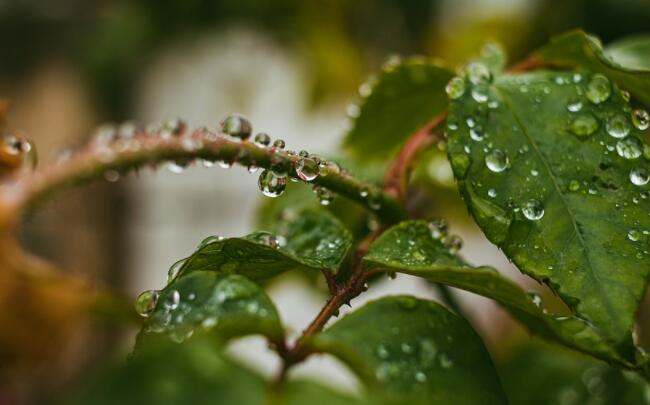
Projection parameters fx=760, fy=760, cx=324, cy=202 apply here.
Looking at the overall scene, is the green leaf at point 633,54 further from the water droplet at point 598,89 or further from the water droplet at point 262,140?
the water droplet at point 262,140

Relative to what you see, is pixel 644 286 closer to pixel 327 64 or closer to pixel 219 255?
pixel 219 255

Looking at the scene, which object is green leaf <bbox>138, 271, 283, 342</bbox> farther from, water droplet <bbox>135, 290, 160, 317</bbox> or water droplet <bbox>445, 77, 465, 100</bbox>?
water droplet <bbox>445, 77, 465, 100</bbox>

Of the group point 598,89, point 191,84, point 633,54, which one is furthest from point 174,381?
point 191,84

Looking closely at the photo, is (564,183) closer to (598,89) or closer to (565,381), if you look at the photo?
(598,89)

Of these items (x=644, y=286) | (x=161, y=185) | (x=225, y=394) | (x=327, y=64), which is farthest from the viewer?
(x=161, y=185)

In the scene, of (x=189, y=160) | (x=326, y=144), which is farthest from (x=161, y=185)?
(x=189, y=160)

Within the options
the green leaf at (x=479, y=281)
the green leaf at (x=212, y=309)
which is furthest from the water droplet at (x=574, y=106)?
the green leaf at (x=212, y=309)
